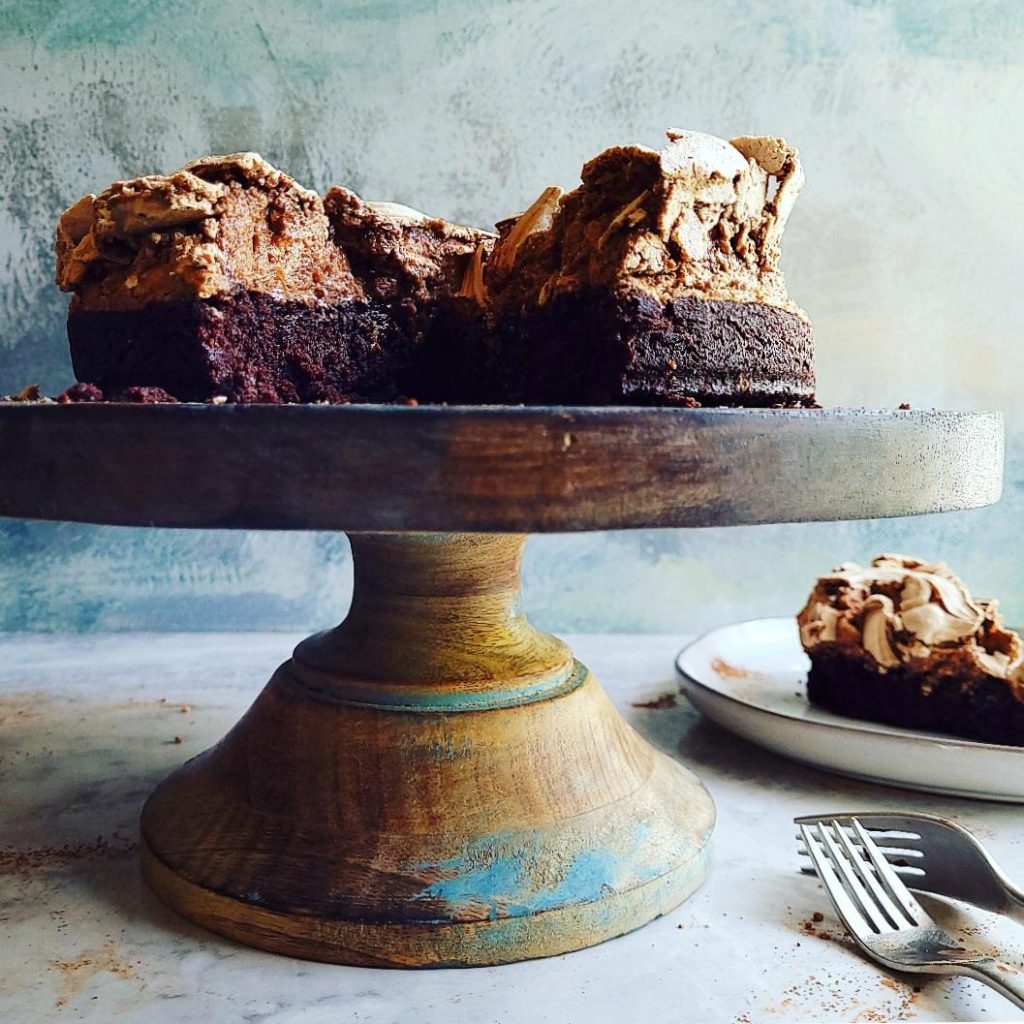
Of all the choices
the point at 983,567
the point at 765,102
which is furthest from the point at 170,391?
the point at 983,567

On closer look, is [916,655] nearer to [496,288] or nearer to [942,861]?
[942,861]

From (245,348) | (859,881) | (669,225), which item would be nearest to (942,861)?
(859,881)

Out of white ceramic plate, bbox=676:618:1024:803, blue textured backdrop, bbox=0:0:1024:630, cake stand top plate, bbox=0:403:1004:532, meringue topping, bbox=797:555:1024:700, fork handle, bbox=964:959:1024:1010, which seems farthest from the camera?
blue textured backdrop, bbox=0:0:1024:630

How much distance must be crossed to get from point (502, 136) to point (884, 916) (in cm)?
128

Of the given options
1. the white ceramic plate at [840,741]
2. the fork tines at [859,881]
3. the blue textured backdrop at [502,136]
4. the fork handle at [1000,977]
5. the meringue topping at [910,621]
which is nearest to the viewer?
the fork handle at [1000,977]

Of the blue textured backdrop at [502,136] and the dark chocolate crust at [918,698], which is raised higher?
the blue textured backdrop at [502,136]

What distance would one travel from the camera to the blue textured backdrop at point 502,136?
1.63m

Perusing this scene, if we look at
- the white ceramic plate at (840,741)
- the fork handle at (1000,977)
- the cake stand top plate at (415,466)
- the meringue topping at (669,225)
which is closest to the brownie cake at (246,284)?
the meringue topping at (669,225)

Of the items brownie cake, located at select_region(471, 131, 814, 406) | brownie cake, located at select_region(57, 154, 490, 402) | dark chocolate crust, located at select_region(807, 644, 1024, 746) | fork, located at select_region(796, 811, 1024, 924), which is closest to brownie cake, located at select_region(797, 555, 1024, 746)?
dark chocolate crust, located at select_region(807, 644, 1024, 746)

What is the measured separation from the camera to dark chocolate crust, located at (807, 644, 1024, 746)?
106cm

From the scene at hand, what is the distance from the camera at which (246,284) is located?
833mm

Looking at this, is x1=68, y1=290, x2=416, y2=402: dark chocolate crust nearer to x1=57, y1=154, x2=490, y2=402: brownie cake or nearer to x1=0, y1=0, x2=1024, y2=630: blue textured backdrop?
x1=57, y1=154, x2=490, y2=402: brownie cake

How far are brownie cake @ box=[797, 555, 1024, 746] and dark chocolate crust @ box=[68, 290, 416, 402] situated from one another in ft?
1.80

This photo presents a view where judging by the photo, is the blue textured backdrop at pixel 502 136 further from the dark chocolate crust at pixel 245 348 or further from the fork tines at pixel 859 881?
the fork tines at pixel 859 881
